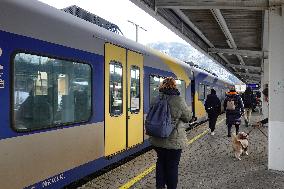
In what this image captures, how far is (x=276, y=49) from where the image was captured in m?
7.81

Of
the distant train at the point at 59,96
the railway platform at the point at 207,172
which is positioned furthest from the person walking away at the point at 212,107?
the distant train at the point at 59,96

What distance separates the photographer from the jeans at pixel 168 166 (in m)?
5.41

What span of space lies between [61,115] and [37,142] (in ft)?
2.42

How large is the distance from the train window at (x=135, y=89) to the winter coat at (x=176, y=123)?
3.09 metres

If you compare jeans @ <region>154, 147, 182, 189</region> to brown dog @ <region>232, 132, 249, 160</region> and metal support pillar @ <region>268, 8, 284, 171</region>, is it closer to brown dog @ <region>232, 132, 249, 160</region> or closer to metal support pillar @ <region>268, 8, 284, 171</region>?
metal support pillar @ <region>268, 8, 284, 171</region>

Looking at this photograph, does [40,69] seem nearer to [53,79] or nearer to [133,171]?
[53,79]

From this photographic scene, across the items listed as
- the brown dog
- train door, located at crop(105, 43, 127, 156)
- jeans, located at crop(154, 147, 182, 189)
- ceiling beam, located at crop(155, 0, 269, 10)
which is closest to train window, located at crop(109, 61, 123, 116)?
train door, located at crop(105, 43, 127, 156)

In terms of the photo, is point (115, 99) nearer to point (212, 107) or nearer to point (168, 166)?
point (168, 166)

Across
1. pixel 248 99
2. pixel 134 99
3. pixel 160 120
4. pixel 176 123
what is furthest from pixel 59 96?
pixel 248 99

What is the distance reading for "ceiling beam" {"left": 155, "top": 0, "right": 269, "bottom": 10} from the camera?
8.19m

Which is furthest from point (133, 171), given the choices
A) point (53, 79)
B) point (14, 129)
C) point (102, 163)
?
point (14, 129)

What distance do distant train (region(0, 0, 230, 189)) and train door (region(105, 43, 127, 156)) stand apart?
2cm

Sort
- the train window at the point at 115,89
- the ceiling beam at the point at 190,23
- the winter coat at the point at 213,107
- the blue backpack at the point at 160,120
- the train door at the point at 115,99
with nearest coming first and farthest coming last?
the blue backpack at the point at 160,120 → the train door at the point at 115,99 → the train window at the point at 115,89 → the ceiling beam at the point at 190,23 → the winter coat at the point at 213,107

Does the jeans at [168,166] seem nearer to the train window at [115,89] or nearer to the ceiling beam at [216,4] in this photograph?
the train window at [115,89]
